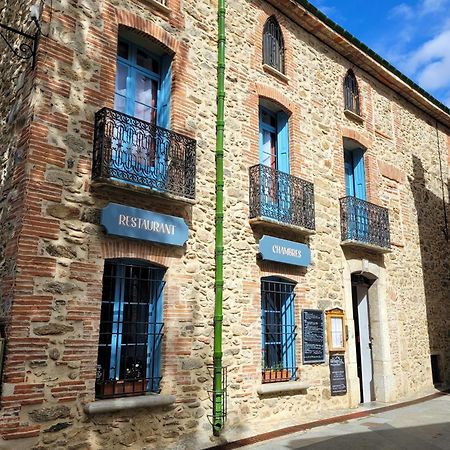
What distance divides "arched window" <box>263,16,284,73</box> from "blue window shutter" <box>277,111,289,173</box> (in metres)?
0.94

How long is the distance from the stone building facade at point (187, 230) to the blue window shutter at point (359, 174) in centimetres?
3

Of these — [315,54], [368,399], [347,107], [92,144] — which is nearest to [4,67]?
[92,144]

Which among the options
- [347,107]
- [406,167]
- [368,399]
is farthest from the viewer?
[406,167]

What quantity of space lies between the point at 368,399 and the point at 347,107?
632 centimetres

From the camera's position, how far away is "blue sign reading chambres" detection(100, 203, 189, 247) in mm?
5695

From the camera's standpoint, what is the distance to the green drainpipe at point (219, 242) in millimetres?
6430

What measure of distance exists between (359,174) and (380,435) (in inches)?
227

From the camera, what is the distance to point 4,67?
6461 mm

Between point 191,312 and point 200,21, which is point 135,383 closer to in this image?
point 191,312

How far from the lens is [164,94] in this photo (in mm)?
7047

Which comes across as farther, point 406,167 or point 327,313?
point 406,167

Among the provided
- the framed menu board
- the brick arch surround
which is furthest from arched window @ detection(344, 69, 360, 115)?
the brick arch surround

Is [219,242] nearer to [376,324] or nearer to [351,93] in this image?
[376,324]

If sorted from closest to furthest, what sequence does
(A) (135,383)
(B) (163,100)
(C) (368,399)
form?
(A) (135,383) → (B) (163,100) → (C) (368,399)
